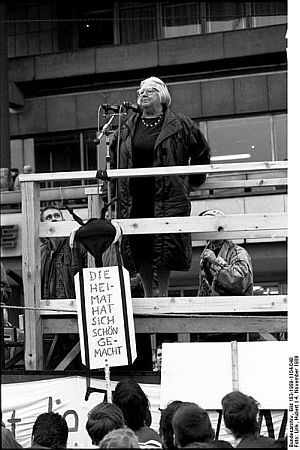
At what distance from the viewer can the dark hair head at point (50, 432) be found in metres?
5.38

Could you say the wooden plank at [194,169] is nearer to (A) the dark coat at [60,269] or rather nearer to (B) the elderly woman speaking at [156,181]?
(B) the elderly woman speaking at [156,181]

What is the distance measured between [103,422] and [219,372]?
183 centimetres

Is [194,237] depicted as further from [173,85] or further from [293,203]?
[173,85]

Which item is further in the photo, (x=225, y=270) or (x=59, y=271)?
(x=59, y=271)

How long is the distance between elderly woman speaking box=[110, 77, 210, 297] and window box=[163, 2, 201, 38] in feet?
38.8

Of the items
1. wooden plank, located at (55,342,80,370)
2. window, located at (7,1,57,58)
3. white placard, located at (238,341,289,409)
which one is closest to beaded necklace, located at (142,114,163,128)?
wooden plank, located at (55,342,80,370)

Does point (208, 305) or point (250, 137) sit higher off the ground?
point (250, 137)

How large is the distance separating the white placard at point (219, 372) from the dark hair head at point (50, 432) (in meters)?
1.39

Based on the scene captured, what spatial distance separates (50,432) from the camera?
5398 millimetres

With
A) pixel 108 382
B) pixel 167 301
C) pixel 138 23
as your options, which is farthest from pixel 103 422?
pixel 138 23

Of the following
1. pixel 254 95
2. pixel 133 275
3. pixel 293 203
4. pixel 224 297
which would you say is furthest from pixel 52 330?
pixel 254 95

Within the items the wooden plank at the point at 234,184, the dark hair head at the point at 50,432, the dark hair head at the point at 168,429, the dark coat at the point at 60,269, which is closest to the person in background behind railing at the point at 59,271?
the dark coat at the point at 60,269

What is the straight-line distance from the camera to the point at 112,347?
6832mm

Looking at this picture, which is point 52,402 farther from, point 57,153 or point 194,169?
point 57,153
